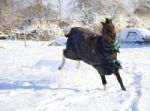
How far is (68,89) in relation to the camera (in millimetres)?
8000

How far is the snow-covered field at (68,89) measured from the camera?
6.52 meters

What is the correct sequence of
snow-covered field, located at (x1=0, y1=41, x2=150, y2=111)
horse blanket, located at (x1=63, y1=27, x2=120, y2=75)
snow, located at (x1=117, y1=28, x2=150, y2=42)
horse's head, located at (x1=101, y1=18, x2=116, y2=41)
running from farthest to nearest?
snow, located at (x1=117, y1=28, x2=150, y2=42) → horse blanket, located at (x1=63, y1=27, x2=120, y2=75) → horse's head, located at (x1=101, y1=18, x2=116, y2=41) → snow-covered field, located at (x1=0, y1=41, x2=150, y2=111)

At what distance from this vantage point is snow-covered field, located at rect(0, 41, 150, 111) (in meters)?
6.52

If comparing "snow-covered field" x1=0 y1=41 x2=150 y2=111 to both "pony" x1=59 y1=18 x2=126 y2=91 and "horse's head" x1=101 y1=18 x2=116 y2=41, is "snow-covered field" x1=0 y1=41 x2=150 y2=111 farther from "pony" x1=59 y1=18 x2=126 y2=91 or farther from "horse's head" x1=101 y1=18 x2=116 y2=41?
"horse's head" x1=101 y1=18 x2=116 y2=41

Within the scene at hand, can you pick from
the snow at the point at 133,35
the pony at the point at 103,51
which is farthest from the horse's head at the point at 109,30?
the snow at the point at 133,35

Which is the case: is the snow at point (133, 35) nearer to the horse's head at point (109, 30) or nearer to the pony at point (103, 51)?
the pony at point (103, 51)

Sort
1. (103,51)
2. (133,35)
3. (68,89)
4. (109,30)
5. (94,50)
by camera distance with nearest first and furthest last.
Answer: (109,30), (103,51), (94,50), (68,89), (133,35)

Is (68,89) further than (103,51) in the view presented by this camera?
Yes

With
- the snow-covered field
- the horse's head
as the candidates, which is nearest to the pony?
the horse's head

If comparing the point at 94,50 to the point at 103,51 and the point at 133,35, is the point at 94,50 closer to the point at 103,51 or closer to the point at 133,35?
the point at 103,51

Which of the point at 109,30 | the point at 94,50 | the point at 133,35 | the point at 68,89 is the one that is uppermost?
the point at 109,30

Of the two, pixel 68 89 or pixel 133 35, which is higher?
pixel 68 89

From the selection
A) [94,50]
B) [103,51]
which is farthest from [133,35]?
[103,51]

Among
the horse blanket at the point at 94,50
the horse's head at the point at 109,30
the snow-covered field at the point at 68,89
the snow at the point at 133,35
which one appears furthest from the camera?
the snow at the point at 133,35
